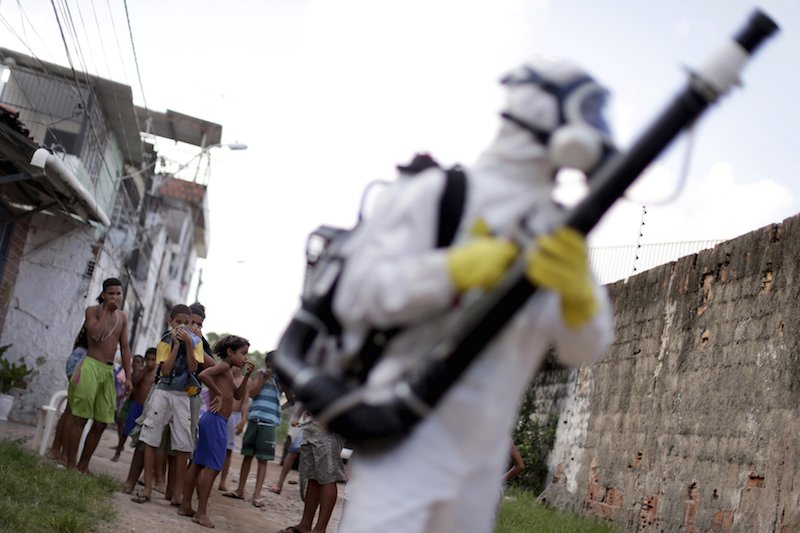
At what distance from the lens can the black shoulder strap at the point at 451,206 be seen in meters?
2.59

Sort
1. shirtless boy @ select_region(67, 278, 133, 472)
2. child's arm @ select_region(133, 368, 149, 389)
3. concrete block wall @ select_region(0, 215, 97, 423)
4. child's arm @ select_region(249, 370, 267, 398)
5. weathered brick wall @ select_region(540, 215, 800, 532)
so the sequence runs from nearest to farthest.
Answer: weathered brick wall @ select_region(540, 215, 800, 532) → shirtless boy @ select_region(67, 278, 133, 472) → child's arm @ select_region(249, 370, 267, 398) → child's arm @ select_region(133, 368, 149, 389) → concrete block wall @ select_region(0, 215, 97, 423)

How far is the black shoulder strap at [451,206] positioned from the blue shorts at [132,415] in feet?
28.4

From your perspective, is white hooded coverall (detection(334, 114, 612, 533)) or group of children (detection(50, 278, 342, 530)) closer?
white hooded coverall (detection(334, 114, 612, 533))

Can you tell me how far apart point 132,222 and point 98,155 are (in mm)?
3605

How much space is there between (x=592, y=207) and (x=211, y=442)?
20.2ft

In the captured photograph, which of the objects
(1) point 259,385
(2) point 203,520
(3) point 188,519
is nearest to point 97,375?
(3) point 188,519

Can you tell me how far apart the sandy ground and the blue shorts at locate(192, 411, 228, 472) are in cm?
48

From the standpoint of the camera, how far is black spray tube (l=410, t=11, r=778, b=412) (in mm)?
2371

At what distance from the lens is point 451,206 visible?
8.52 ft

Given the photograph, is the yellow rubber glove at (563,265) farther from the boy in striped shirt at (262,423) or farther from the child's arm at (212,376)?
the boy in striped shirt at (262,423)

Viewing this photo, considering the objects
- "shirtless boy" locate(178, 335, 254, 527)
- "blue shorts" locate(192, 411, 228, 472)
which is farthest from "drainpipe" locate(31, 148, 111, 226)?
"blue shorts" locate(192, 411, 228, 472)

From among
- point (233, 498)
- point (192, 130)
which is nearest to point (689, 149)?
point (233, 498)

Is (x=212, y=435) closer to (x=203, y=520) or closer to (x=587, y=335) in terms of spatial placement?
(x=203, y=520)

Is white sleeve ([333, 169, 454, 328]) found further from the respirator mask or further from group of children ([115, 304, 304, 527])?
group of children ([115, 304, 304, 527])
